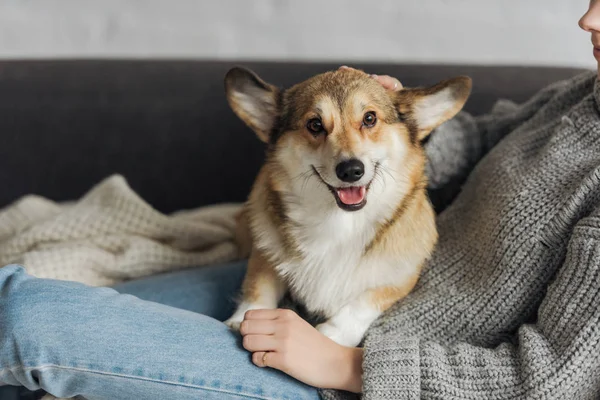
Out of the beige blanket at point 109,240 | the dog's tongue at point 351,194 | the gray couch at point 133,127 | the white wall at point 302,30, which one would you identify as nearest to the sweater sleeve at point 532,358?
the dog's tongue at point 351,194

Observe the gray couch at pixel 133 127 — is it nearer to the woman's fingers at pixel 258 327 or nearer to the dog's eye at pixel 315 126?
the dog's eye at pixel 315 126

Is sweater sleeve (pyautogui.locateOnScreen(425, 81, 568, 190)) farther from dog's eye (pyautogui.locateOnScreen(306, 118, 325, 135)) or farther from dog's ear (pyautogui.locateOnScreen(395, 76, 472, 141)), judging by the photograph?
dog's eye (pyautogui.locateOnScreen(306, 118, 325, 135))

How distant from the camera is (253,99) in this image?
4.08 ft

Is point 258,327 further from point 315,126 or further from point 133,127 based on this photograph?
point 133,127

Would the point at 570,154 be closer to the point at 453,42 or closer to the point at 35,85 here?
the point at 453,42

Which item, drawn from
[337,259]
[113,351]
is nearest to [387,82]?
[337,259]

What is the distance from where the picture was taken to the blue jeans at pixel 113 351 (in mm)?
991

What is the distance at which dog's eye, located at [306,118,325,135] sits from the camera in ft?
3.78

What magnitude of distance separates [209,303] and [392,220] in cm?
44

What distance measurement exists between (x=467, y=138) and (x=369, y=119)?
37cm

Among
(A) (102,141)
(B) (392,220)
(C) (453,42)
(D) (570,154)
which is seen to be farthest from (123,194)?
(C) (453,42)

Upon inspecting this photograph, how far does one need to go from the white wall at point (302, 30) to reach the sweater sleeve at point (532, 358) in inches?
46.5

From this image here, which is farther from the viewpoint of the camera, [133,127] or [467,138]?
[133,127]

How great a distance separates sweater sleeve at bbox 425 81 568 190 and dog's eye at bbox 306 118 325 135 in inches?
12.6
